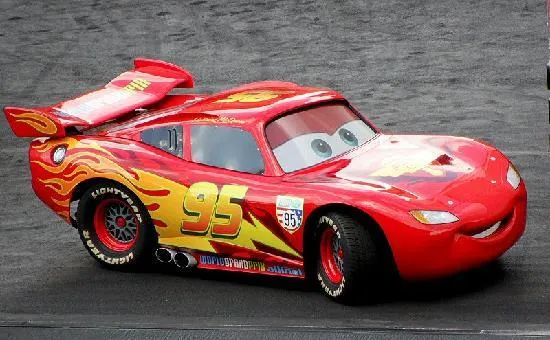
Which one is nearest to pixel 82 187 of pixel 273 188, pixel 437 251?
pixel 273 188

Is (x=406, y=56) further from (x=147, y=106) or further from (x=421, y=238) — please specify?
(x=421, y=238)

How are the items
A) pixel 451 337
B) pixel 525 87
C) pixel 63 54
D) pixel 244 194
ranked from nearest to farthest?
pixel 451 337, pixel 244 194, pixel 525 87, pixel 63 54

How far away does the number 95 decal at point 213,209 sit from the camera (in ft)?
31.6

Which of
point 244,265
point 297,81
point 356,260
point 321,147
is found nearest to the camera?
point 356,260

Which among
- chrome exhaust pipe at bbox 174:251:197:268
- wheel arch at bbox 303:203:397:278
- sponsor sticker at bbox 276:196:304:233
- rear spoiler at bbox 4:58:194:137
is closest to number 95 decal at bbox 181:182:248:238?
chrome exhaust pipe at bbox 174:251:197:268

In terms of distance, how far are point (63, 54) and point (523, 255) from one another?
9706mm

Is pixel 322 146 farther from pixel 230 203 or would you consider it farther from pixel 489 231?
pixel 489 231

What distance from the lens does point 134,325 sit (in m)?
9.12

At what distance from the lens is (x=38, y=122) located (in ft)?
35.7

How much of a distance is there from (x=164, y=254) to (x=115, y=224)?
51 cm

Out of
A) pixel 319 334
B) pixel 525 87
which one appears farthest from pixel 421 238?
pixel 525 87

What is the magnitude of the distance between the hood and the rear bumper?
0.26 meters

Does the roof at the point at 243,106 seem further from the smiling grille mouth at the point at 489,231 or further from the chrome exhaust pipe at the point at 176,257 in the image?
the smiling grille mouth at the point at 489,231

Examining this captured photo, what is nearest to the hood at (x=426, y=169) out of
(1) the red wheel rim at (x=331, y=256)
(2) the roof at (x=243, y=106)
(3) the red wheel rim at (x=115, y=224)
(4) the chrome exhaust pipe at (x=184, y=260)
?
(1) the red wheel rim at (x=331, y=256)
